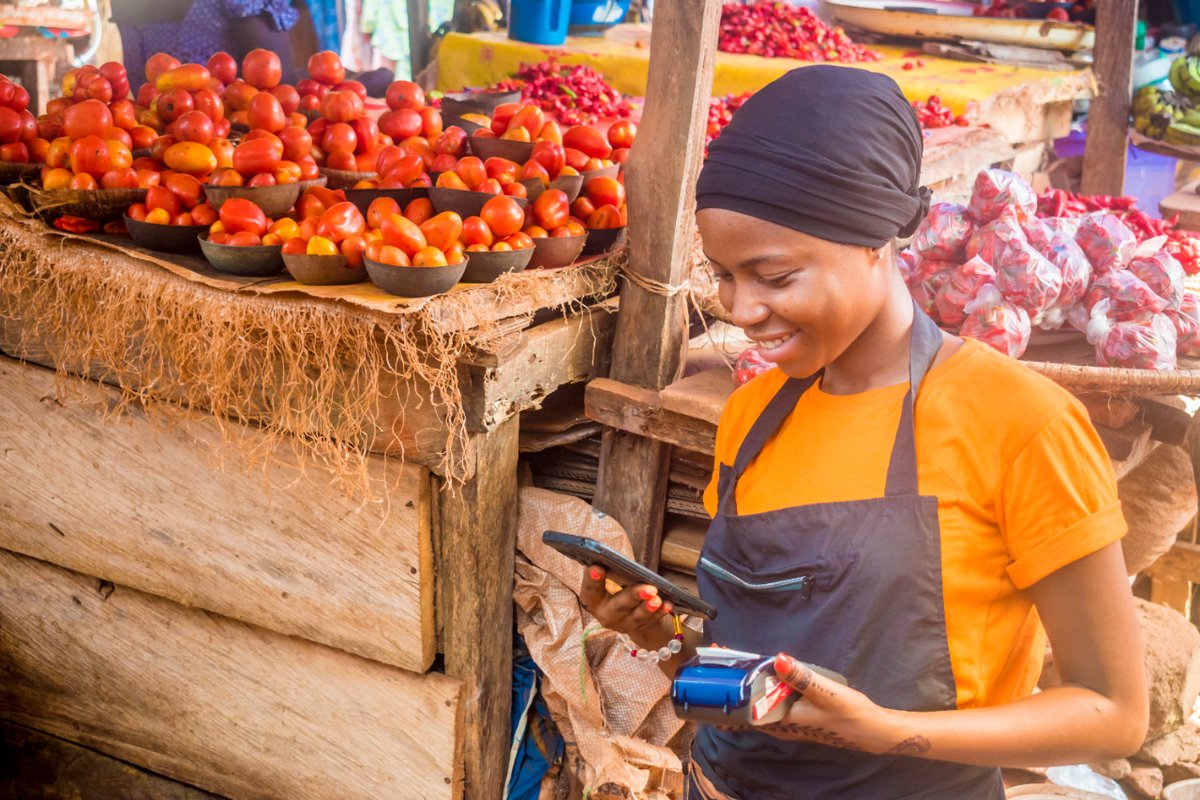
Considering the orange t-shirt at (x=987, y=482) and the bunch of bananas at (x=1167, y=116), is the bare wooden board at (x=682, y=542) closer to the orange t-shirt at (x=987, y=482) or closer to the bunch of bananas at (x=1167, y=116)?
the orange t-shirt at (x=987, y=482)

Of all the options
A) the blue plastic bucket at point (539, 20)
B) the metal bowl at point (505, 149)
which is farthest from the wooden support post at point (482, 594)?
the blue plastic bucket at point (539, 20)

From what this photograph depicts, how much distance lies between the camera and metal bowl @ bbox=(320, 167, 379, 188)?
9.40ft

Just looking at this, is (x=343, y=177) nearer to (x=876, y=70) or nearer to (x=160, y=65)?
(x=160, y=65)

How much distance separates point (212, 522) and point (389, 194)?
946 millimetres

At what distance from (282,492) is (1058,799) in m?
1.98

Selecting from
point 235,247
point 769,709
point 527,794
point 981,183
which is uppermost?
point 981,183

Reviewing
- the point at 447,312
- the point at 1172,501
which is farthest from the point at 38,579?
the point at 1172,501

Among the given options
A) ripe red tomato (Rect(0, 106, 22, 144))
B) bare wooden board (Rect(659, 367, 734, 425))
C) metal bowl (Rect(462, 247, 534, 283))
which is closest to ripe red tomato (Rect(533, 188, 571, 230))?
metal bowl (Rect(462, 247, 534, 283))

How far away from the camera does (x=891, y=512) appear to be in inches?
53.6

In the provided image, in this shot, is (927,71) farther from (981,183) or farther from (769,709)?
(769,709)

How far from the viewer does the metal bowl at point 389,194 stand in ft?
8.44

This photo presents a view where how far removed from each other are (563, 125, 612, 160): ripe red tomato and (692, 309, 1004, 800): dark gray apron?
4.91 feet

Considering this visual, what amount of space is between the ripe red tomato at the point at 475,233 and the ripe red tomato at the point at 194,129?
898 mm

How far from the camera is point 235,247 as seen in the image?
233 centimetres
